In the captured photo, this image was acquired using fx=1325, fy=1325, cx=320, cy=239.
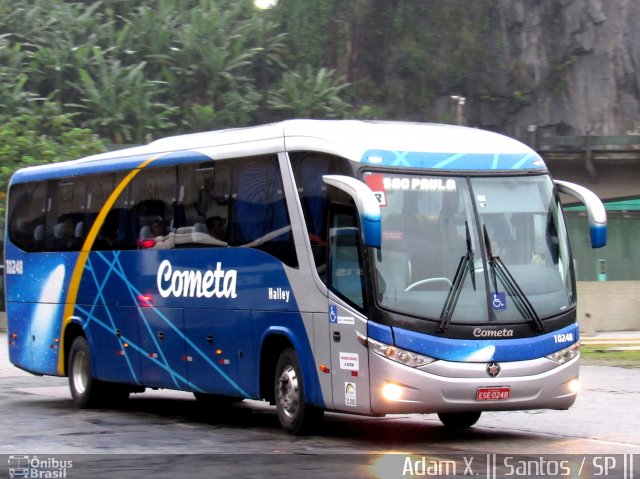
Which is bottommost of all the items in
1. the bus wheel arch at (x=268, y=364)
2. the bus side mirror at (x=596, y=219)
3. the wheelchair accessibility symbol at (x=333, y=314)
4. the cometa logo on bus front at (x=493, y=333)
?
the bus wheel arch at (x=268, y=364)

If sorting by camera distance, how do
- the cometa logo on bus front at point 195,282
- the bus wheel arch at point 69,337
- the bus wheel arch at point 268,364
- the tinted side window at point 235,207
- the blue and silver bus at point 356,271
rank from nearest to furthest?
the blue and silver bus at point 356,271 → the tinted side window at point 235,207 → the bus wheel arch at point 268,364 → the cometa logo on bus front at point 195,282 → the bus wheel arch at point 69,337

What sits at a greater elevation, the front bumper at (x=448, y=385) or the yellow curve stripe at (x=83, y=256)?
the yellow curve stripe at (x=83, y=256)

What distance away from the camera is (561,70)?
2842 inches

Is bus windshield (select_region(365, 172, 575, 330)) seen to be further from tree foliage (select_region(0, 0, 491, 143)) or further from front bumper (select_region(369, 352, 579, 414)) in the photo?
tree foliage (select_region(0, 0, 491, 143))

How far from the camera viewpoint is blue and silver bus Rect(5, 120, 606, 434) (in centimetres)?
1201

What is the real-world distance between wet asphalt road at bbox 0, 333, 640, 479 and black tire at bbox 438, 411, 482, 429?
11 centimetres

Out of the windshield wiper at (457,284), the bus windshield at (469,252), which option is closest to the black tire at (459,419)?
the bus windshield at (469,252)

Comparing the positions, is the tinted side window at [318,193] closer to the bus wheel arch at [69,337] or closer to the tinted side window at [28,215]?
the bus wheel arch at [69,337]

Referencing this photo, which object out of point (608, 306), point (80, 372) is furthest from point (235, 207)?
point (608, 306)

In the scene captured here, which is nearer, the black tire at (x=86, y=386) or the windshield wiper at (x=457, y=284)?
the windshield wiper at (x=457, y=284)

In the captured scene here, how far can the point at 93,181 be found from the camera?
17359 mm

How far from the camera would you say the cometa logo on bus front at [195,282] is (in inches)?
564

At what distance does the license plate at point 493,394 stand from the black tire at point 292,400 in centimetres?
180

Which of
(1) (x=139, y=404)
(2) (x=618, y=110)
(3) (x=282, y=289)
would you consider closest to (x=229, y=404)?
(1) (x=139, y=404)
